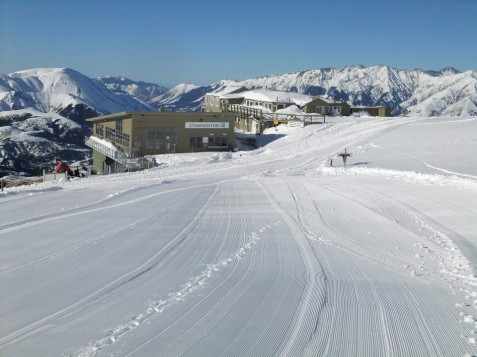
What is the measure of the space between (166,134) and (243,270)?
34077mm

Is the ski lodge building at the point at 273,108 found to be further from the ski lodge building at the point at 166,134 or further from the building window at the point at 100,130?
the building window at the point at 100,130

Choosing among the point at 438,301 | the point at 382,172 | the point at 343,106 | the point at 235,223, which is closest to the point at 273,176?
the point at 382,172

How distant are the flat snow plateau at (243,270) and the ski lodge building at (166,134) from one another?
21.4 meters

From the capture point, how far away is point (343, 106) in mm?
60062

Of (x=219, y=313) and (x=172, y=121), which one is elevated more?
(x=172, y=121)

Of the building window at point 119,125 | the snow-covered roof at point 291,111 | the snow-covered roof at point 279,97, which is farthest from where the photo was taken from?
the snow-covered roof at point 279,97

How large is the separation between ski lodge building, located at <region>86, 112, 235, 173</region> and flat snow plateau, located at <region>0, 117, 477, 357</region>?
21.4 metres

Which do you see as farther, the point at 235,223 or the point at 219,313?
the point at 235,223

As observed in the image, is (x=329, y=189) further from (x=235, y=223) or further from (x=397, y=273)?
(x=397, y=273)

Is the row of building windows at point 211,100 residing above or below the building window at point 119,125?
above

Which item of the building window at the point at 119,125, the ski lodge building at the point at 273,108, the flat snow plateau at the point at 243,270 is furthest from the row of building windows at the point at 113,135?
the flat snow plateau at the point at 243,270

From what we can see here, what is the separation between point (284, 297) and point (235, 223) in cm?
547

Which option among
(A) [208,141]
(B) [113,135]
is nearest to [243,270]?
(A) [208,141]

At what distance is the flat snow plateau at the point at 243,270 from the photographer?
6418mm
